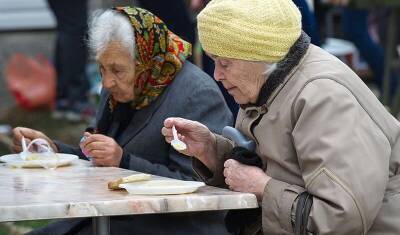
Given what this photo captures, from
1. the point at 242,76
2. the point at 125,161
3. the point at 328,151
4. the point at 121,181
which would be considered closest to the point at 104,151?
the point at 125,161

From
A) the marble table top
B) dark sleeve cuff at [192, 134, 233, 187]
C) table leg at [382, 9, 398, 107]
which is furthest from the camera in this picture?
table leg at [382, 9, 398, 107]

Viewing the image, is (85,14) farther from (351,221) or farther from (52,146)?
(351,221)

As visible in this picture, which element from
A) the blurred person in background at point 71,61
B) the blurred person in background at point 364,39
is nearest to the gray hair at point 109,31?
the blurred person in background at point 71,61

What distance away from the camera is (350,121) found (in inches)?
114

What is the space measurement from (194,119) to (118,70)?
37 centimetres

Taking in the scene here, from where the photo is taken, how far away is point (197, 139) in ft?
11.1

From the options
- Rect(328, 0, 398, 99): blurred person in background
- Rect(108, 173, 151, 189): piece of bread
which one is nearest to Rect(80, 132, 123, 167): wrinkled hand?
Rect(108, 173, 151, 189): piece of bread

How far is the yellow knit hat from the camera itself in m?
3.01

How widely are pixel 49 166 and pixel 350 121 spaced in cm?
127

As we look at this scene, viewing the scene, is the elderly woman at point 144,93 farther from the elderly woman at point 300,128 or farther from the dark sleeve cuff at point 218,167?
the elderly woman at point 300,128

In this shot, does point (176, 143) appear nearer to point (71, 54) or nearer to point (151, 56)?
point (151, 56)

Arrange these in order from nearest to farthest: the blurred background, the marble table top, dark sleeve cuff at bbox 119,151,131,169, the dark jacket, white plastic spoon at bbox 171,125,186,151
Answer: the marble table top
white plastic spoon at bbox 171,125,186,151
the dark jacket
dark sleeve cuff at bbox 119,151,131,169
the blurred background

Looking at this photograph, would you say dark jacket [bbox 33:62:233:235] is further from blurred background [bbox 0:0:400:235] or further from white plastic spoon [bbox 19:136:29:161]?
blurred background [bbox 0:0:400:235]

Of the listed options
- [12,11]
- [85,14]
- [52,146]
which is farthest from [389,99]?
[52,146]
